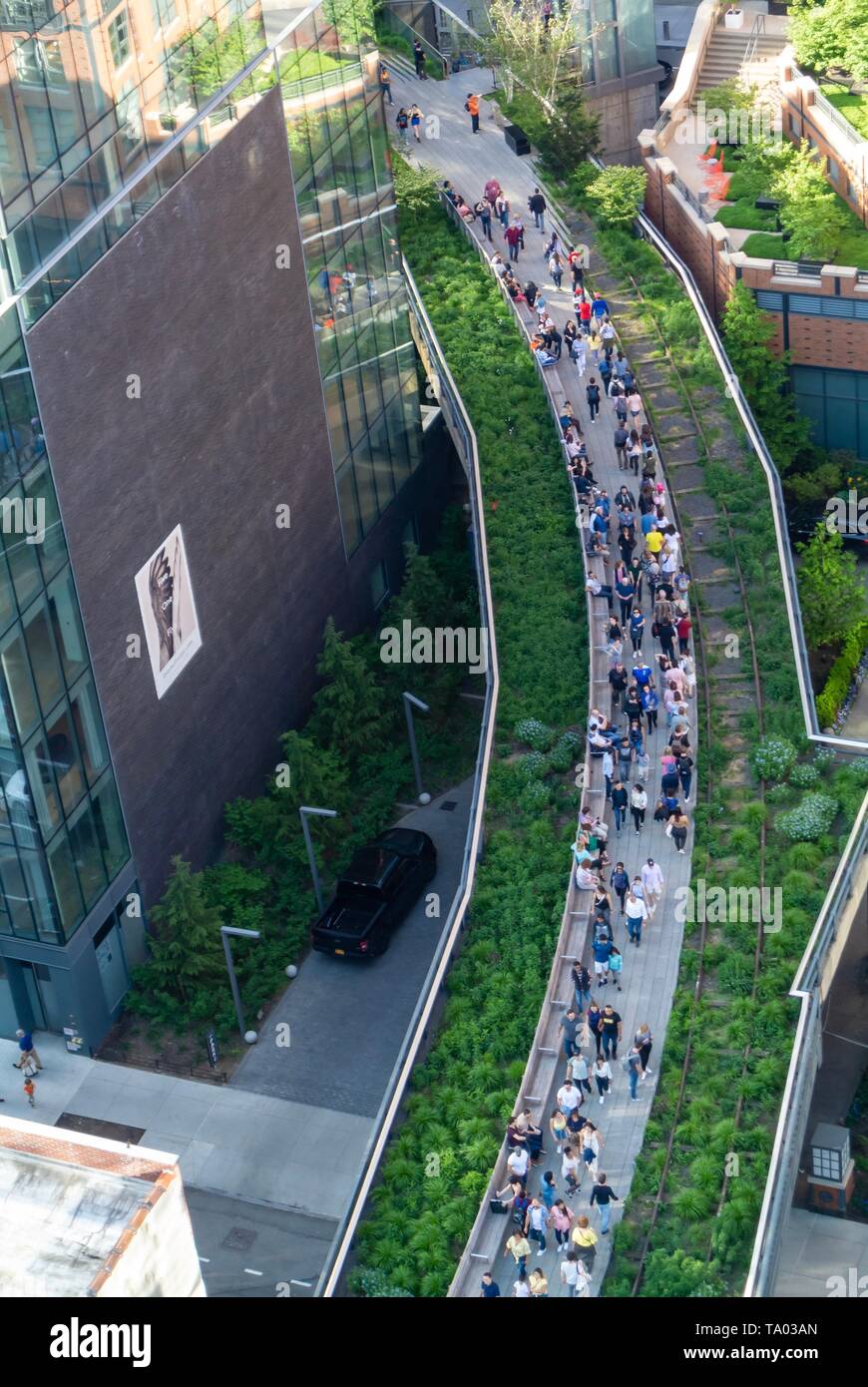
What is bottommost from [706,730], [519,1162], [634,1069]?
[519,1162]

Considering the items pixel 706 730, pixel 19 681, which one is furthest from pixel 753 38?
pixel 19 681

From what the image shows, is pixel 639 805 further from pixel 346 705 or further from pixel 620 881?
pixel 346 705

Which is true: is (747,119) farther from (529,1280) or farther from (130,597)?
(529,1280)

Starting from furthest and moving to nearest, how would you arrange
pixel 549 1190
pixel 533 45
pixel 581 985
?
pixel 533 45 < pixel 581 985 < pixel 549 1190

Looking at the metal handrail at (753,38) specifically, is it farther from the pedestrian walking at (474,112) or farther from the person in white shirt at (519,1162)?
the person in white shirt at (519,1162)

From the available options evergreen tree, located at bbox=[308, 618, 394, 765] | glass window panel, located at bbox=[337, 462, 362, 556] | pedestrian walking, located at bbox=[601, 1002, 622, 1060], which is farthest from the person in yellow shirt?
glass window panel, located at bbox=[337, 462, 362, 556]

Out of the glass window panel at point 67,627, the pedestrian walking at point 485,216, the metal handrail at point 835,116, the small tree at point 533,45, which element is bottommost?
the glass window panel at point 67,627

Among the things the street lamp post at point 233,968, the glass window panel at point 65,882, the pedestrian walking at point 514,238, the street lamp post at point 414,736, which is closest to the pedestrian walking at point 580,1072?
the street lamp post at point 233,968

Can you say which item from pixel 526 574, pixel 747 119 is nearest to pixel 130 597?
pixel 526 574
